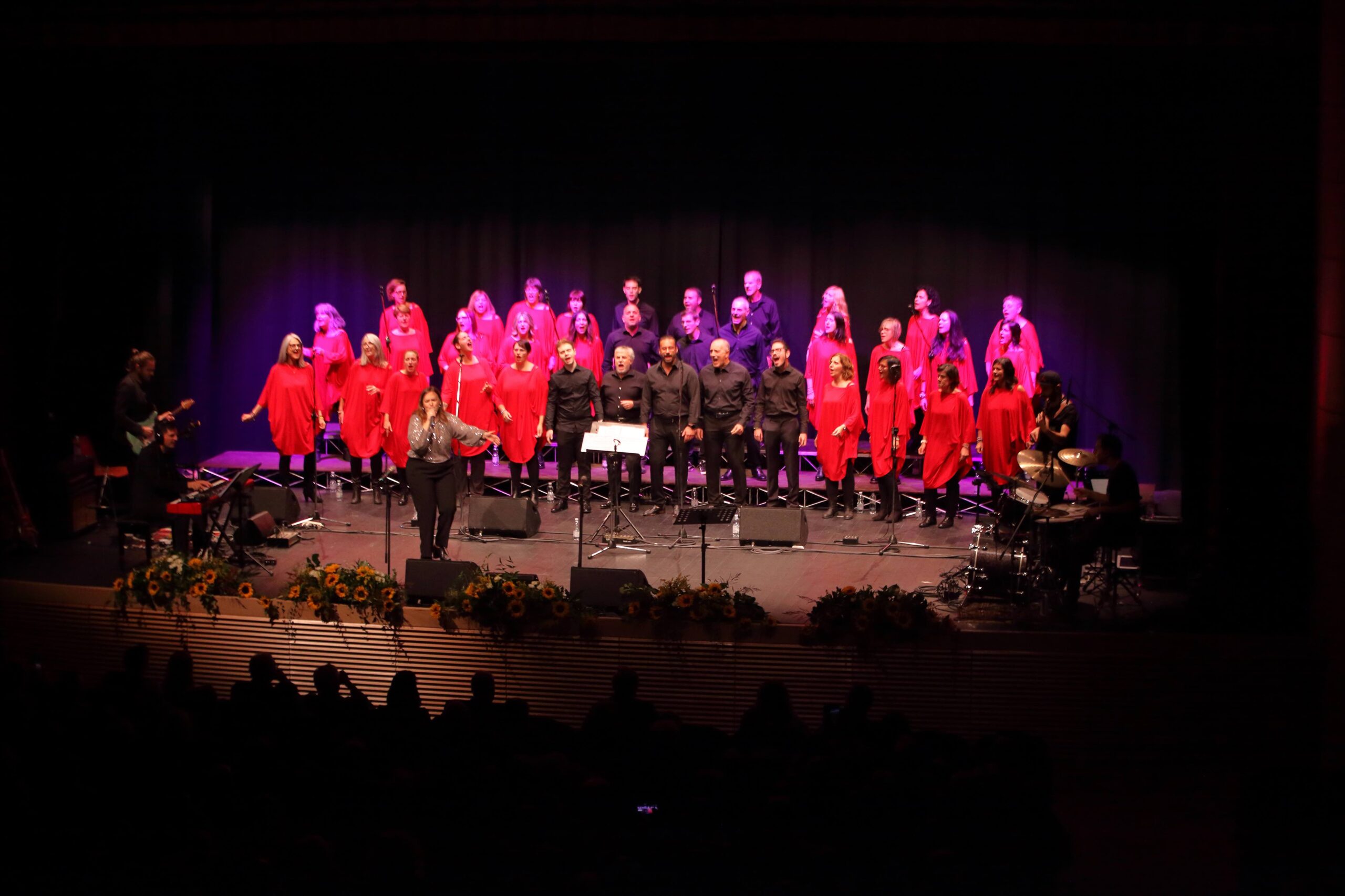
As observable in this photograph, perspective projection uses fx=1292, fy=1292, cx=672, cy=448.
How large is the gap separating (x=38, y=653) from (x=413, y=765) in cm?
447

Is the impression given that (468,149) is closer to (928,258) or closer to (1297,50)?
(928,258)

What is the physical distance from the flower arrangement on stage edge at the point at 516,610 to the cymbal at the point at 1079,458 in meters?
3.57

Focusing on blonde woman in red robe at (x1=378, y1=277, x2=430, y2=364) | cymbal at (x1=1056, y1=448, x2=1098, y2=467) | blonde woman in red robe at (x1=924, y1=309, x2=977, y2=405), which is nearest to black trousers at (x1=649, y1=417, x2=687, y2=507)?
blonde woman in red robe at (x1=378, y1=277, x2=430, y2=364)

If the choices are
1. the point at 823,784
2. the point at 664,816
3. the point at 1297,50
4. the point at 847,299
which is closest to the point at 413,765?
the point at 664,816

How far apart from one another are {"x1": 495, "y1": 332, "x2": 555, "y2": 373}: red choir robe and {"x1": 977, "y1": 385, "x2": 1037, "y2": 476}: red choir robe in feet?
14.3

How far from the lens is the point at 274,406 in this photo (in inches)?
495

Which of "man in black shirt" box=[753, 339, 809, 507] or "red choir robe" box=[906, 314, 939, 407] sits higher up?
"red choir robe" box=[906, 314, 939, 407]

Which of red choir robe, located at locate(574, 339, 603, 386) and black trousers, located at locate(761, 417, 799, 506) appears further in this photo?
red choir robe, located at locate(574, 339, 603, 386)

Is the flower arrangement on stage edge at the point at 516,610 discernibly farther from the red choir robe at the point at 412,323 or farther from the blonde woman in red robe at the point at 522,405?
the red choir robe at the point at 412,323

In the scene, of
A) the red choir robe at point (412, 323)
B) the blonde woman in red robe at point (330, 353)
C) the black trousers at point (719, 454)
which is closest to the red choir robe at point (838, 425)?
the black trousers at point (719, 454)

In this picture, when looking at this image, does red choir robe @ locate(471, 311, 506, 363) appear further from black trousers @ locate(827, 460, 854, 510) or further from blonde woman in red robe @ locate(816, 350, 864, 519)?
black trousers @ locate(827, 460, 854, 510)

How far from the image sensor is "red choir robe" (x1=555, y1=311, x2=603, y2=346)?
45.0ft

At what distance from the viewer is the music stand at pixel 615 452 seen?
34.4ft

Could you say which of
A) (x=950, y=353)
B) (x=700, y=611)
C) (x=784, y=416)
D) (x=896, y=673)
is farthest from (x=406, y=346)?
(x=896, y=673)
